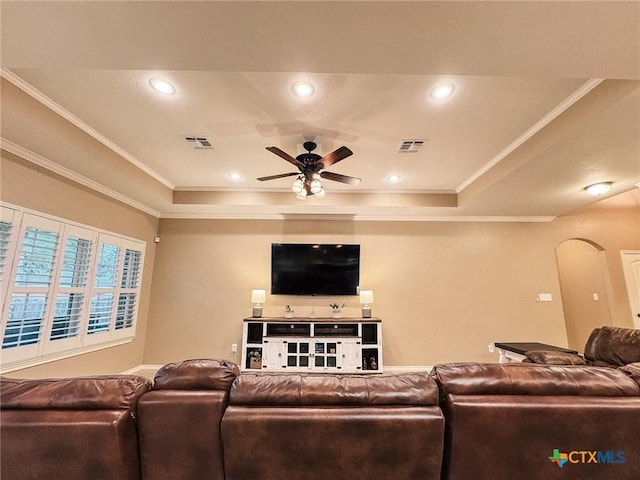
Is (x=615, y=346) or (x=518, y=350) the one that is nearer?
(x=615, y=346)

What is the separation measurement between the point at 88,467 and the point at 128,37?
218 centimetres

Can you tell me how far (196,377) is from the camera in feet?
4.85

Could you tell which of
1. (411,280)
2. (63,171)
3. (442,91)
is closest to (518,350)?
(411,280)

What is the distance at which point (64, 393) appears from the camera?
4.53 ft

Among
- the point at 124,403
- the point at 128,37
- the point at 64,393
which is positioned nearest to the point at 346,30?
the point at 128,37

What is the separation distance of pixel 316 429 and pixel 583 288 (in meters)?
7.15

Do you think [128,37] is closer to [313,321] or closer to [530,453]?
[530,453]

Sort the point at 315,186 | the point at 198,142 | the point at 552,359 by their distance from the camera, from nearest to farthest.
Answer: the point at 552,359, the point at 315,186, the point at 198,142

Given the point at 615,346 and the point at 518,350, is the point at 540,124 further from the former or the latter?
the point at 518,350

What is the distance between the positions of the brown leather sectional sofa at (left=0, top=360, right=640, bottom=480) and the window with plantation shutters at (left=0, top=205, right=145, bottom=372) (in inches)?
86.3

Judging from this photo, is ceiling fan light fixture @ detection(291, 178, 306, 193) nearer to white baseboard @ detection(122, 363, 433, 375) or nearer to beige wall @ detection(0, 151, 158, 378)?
beige wall @ detection(0, 151, 158, 378)

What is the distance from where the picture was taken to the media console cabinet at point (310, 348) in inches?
182

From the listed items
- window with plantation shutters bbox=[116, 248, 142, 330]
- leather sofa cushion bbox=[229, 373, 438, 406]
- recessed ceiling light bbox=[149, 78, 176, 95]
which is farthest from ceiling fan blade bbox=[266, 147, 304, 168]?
window with plantation shutters bbox=[116, 248, 142, 330]

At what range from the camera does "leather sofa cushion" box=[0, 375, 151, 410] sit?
1.35 m
